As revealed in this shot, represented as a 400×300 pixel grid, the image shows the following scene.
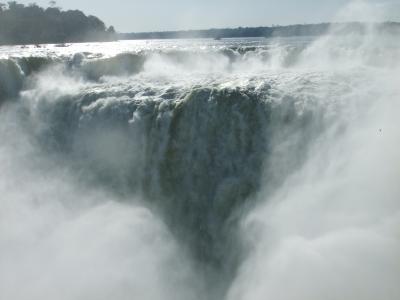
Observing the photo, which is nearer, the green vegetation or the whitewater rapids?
the whitewater rapids

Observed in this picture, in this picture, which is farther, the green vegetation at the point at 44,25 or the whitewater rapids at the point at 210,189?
the green vegetation at the point at 44,25

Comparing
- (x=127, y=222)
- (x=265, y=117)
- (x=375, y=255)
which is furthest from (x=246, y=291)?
(x=265, y=117)

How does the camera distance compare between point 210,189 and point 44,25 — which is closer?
point 210,189
